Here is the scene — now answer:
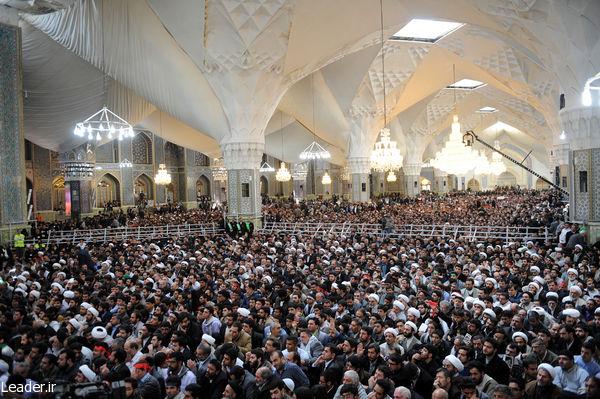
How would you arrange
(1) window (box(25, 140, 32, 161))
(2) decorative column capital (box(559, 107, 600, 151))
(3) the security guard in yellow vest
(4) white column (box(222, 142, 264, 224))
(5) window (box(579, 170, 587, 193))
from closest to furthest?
(2) decorative column capital (box(559, 107, 600, 151)), (5) window (box(579, 170, 587, 193)), (3) the security guard in yellow vest, (4) white column (box(222, 142, 264, 224)), (1) window (box(25, 140, 32, 161))

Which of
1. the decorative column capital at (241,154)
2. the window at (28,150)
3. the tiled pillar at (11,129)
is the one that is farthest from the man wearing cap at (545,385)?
the window at (28,150)

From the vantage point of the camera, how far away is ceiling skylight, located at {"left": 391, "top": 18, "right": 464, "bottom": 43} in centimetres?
1731

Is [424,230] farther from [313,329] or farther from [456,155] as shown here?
[313,329]

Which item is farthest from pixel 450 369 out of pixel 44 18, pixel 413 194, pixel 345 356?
pixel 413 194

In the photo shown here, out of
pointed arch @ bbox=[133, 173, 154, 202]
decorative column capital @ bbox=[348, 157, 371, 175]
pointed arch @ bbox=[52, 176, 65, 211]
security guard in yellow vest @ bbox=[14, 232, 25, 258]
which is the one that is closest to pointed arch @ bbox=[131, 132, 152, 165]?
pointed arch @ bbox=[133, 173, 154, 202]

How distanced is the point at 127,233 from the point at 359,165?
36.7 feet

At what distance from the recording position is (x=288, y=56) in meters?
16.0

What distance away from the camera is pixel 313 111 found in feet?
76.0

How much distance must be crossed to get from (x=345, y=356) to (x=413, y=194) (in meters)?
27.8

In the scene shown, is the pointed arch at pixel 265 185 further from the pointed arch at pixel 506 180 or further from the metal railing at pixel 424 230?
the pointed arch at pixel 506 180

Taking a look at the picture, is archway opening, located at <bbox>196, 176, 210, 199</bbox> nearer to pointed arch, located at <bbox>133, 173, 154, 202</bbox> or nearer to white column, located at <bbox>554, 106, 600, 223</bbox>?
pointed arch, located at <bbox>133, 173, 154, 202</bbox>

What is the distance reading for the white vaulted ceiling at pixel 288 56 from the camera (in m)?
10.4

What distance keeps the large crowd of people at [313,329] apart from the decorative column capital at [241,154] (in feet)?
24.9

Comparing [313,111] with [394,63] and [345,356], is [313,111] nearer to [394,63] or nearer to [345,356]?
[394,63]
